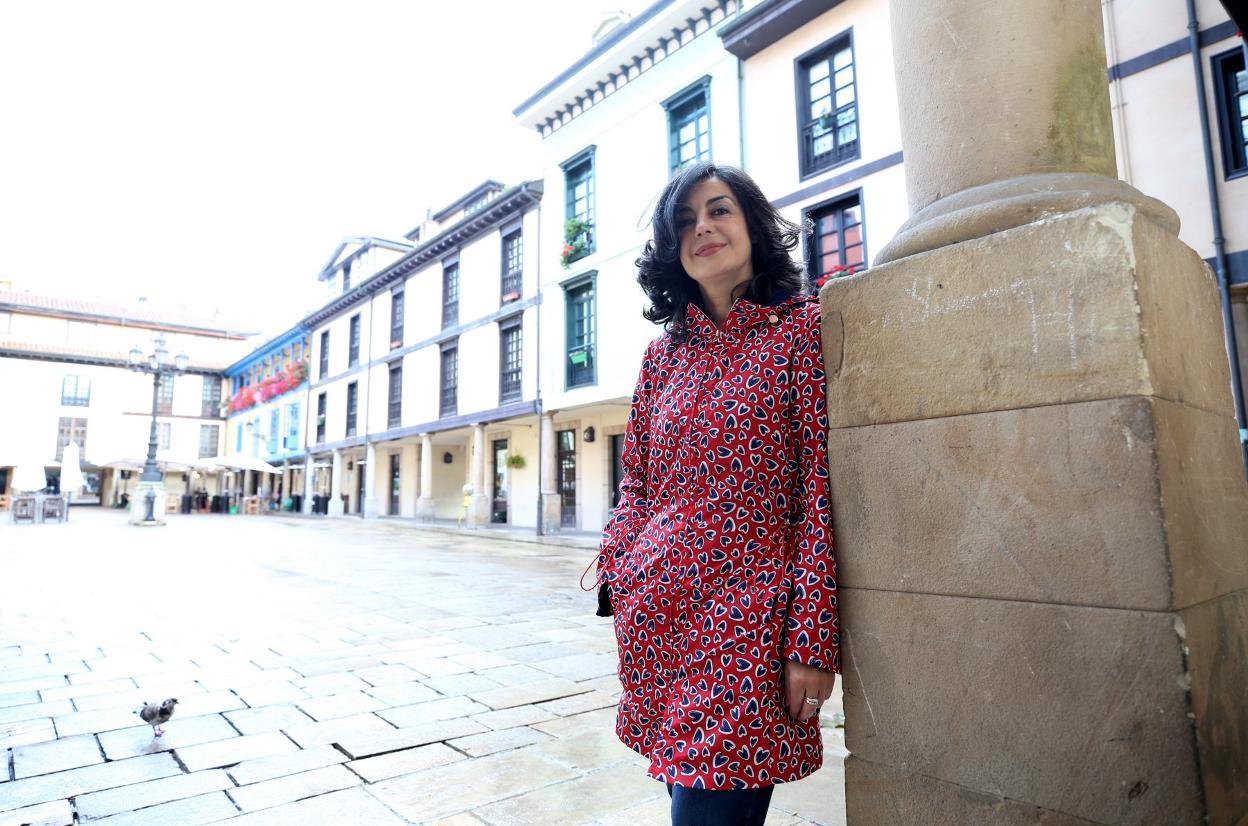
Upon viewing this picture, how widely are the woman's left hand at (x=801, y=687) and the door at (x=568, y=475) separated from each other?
53.5ft

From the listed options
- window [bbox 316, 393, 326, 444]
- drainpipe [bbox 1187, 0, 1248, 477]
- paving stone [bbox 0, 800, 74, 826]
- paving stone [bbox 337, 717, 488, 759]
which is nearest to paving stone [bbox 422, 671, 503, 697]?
paving stone [bbox 337, 717, 488, 759]

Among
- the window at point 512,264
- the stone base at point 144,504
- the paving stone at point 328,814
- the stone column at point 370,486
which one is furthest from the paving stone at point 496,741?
the stone column at point 370,486

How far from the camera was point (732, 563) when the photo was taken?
136 cm

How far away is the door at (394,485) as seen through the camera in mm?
26602

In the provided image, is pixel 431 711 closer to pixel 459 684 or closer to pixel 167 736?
pixel 459 684

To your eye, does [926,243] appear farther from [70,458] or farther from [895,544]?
[70,458]

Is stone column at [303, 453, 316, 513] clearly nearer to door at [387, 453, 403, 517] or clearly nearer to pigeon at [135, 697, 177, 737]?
door at [387, 453, 403, 517]

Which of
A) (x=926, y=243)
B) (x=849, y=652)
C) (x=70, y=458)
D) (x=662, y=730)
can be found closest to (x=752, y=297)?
(x=926, y=243)

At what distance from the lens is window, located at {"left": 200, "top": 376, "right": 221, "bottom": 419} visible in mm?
43031

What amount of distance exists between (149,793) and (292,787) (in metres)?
0.47

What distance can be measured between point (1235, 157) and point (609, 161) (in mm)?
10357

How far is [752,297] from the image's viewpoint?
1604 millimetres

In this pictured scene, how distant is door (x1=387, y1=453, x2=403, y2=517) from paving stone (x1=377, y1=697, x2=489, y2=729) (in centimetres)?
2390

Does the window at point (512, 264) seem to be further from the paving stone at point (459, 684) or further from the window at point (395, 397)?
the paving stone at point (459, 684)
